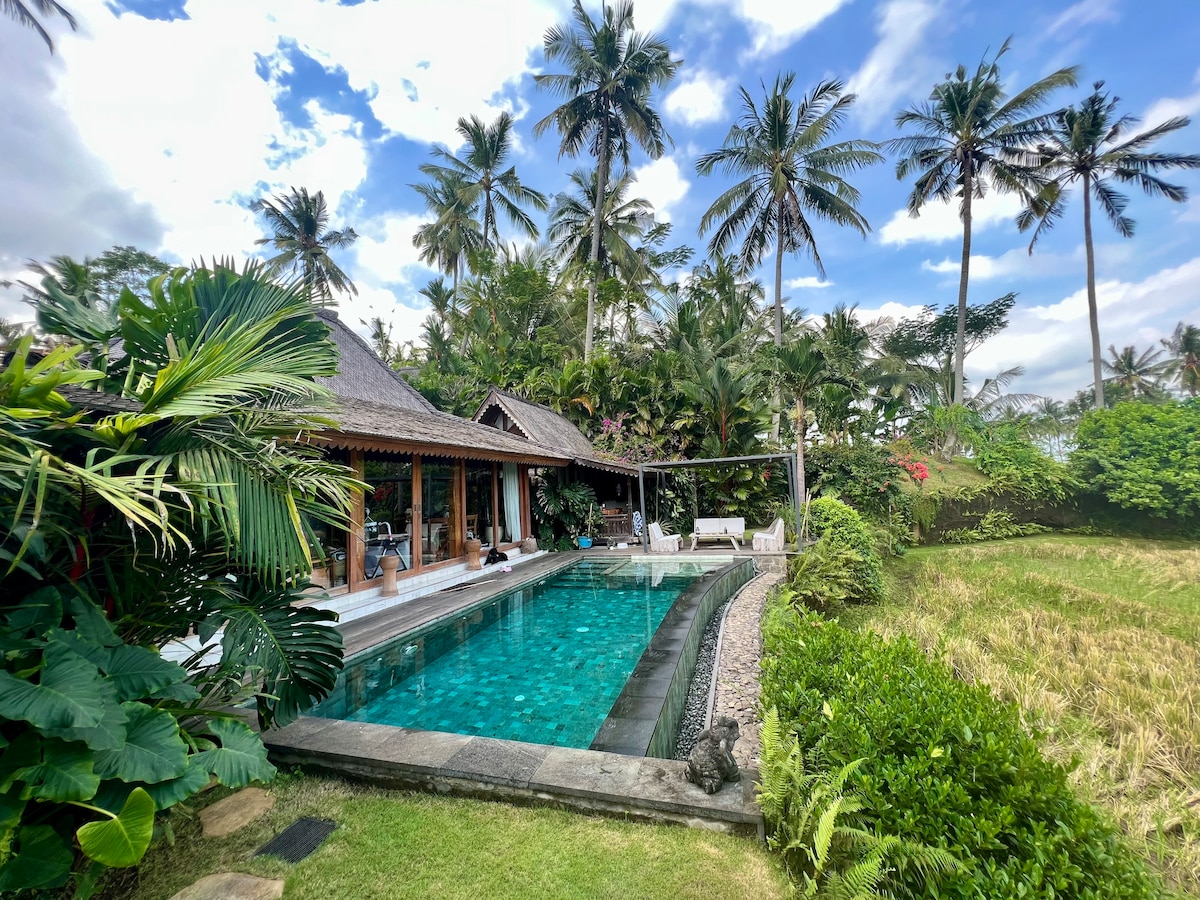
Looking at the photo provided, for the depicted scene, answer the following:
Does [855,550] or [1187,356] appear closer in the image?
[855,550]

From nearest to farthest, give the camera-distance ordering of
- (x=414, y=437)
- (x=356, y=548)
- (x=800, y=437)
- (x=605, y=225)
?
(x=414, y=437) → (x=356, y=548) → (x=800, y=437) → (x=605, y=225)

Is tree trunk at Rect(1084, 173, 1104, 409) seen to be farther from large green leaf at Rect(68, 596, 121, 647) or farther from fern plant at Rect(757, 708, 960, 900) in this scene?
large green leaf at Rect(68, 596, 121, 647)

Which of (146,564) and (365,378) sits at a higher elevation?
A: (365,378)

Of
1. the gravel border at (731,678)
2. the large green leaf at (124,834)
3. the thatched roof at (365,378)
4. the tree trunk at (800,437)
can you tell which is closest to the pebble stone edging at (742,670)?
the gravel border at (731,678)

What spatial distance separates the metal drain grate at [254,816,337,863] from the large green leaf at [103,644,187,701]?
1.03 meters

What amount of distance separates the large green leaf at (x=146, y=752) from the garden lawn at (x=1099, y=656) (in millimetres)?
3569

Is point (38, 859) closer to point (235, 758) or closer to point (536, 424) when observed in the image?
point (235, 758)

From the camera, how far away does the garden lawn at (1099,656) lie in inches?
117

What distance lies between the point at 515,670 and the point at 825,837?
4.06m

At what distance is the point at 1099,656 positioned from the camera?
4969 millimetres

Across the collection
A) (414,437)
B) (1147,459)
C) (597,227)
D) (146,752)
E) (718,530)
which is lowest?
(718,530)

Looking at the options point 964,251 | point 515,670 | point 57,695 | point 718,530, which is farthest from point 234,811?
point 964,251

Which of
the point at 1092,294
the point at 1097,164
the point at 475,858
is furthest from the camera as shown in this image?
the point at 1092,294

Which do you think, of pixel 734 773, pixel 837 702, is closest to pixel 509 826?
pixel 734 773
